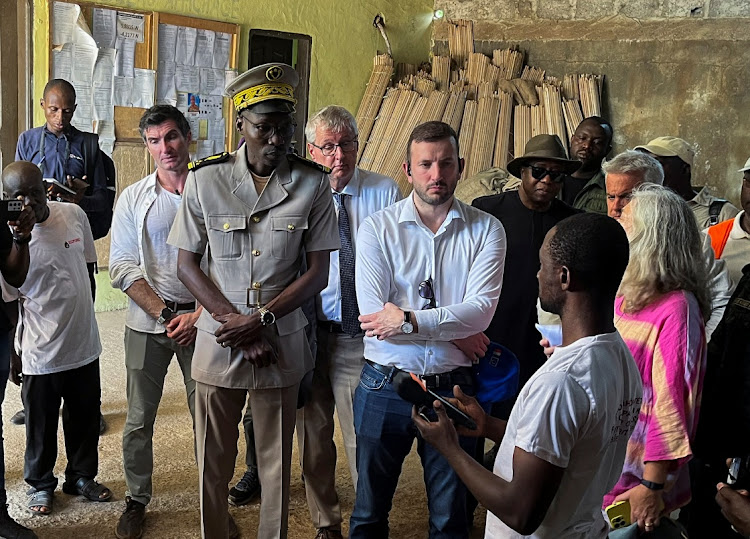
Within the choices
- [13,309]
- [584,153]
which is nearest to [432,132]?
[13,309]

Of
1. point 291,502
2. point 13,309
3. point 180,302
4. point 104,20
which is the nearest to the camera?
point 13,309

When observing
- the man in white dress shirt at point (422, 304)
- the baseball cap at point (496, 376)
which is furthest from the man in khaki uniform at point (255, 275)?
the baseball cap at point (496, 376)

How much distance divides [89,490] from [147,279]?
1072 mm

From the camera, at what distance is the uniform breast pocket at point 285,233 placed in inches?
105

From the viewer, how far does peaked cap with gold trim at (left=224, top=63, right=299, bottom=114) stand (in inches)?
102

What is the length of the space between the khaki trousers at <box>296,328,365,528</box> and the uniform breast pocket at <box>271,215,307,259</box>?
64 cm

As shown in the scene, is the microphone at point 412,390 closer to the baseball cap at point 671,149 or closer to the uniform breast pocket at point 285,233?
the uniform breast pocket at point 285,233

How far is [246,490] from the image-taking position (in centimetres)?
352

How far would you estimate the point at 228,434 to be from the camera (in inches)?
109

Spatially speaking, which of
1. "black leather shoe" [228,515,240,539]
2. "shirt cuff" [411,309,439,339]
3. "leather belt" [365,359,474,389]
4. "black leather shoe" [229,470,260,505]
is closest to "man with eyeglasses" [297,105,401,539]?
"black leather shoe" [228,515,240,539]

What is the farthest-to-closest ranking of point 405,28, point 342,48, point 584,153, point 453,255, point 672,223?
point 405,28, point 342,48, point 584,153, point 453,255, point 672,223

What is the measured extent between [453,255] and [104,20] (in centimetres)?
443

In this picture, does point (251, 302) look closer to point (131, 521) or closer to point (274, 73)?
point (274, 73)

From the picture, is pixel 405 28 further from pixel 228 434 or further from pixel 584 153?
pixel 228 434
